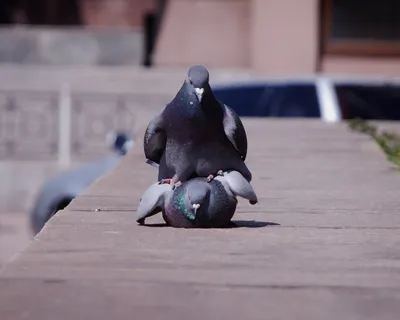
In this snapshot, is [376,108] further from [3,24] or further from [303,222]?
[3,24]

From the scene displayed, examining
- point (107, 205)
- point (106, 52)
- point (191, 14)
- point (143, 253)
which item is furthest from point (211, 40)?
point (143, 253)

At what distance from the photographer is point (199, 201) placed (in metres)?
3.12

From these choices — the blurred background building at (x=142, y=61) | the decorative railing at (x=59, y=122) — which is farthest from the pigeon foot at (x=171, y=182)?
the decorative railing at (x=59, y=122)

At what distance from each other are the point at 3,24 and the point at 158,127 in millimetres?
13414

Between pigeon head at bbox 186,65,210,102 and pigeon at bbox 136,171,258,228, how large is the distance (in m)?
0.28

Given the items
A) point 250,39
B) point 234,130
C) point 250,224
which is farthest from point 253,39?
point 234,130

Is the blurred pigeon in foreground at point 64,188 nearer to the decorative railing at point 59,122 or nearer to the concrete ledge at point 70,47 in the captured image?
the decorative railing at point 59,122

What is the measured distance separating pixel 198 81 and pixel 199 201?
38cm

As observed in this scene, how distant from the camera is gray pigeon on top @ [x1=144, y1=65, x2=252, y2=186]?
3168mm

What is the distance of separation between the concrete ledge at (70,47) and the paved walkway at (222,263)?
907 cm

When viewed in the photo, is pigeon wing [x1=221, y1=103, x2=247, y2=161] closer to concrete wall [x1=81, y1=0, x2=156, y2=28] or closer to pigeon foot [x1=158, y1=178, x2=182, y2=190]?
pigeon foot [x1=158, y1=178, x2=182, y2=190]

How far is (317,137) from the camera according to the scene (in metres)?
6.75

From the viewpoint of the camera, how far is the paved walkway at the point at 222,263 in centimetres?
228

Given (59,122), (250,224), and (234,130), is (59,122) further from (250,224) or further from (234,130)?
(234,130)
